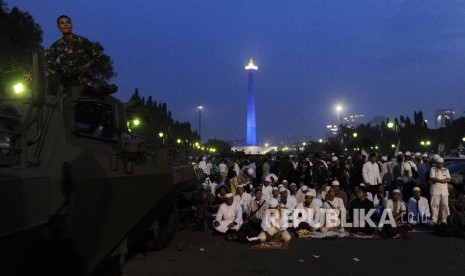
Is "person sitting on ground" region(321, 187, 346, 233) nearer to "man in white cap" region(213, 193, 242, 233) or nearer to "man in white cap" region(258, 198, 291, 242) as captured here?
"man in white cap" region(258, 198, 291, 242)

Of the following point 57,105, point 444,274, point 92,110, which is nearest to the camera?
point 57,105

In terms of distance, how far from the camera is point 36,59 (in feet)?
11.2

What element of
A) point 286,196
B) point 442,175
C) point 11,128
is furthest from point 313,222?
point 11,128

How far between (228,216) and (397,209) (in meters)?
3.77

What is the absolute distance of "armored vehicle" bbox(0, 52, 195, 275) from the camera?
3701 mm

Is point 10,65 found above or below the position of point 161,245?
above

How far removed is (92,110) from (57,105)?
84 centimetres

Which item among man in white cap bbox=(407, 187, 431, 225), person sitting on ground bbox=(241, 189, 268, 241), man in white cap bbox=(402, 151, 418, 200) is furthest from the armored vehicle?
man in white cap bbox=(402, 151, 418, 200)

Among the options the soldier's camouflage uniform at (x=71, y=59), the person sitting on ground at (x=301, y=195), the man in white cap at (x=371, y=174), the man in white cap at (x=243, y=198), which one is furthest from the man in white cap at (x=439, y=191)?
the soldier's camouflage uniform at (x=71, y=59)

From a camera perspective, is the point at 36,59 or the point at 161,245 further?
the point at 161,245

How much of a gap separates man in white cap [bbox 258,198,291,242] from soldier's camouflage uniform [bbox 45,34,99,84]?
5.61 metres

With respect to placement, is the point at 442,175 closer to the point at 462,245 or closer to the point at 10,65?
the point at 462,245

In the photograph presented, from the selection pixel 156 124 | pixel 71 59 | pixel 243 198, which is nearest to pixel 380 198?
pixel 243 198

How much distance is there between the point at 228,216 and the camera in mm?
11992
